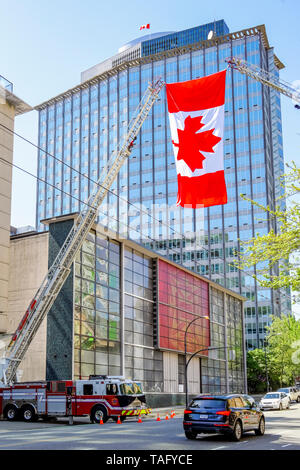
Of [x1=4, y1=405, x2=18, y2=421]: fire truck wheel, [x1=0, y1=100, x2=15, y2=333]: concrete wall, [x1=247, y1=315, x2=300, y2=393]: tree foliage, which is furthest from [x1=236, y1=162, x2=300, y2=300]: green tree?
[x1=247, y1=315, x2=300, y2=393]: tree foliage

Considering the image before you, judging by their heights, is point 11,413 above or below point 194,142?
below

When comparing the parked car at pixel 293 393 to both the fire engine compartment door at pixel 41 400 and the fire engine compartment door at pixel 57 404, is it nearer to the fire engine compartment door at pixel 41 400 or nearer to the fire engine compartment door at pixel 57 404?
the fire engine compartment door at pixel 57 404

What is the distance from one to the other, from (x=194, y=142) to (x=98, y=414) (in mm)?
16793

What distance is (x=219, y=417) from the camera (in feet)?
59.0

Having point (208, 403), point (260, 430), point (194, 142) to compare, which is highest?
point (194, 142)

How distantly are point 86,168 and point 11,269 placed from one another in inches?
3642

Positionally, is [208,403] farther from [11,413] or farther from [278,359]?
[278,359]

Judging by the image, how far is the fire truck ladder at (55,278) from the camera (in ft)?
116

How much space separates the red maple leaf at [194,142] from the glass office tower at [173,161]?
91342 mm

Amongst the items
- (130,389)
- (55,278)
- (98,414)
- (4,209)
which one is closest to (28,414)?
(98,414)

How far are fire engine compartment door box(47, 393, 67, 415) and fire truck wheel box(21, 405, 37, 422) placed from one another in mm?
1083

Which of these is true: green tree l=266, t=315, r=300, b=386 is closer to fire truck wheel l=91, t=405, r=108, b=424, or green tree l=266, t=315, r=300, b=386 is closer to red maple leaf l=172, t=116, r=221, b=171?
fire truck wheel l=91, t=405, r=108, b=424
